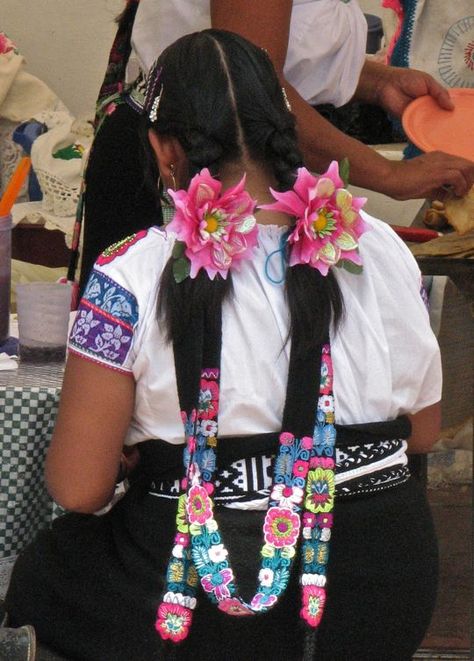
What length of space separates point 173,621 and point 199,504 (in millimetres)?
159

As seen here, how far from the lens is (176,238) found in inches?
58.6

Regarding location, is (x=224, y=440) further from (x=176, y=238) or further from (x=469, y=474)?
(x=469, y=474)

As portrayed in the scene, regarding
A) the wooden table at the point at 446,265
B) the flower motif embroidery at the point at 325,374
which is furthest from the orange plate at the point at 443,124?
the flower motif embroidery at the point at 325,374

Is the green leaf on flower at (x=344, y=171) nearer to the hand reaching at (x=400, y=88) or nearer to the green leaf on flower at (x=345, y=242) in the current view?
the green leaf on flower at (x=345, y=242)

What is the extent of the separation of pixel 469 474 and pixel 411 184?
1.92 metres

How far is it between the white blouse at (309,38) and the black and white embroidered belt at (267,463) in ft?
2.75

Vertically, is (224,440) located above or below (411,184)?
below

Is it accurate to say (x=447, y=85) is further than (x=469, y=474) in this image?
No

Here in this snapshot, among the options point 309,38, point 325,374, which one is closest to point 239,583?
point 325,374

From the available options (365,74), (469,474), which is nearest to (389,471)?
(365,74)

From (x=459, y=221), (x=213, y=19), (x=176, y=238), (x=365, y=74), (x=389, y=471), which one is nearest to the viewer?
(x=176, y=238)

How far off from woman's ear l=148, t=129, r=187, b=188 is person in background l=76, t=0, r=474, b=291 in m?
0.35

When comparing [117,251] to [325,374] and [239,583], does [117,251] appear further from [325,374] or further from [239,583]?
[239,583]

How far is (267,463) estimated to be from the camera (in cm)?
153
